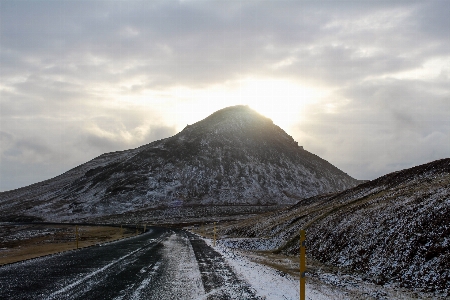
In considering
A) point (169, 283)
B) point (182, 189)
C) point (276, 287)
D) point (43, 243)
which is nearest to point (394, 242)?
point (276, 287)

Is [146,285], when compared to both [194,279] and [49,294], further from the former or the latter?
[49,294]

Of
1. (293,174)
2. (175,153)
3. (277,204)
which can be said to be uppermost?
(175,153)

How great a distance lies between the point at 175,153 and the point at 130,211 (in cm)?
5448

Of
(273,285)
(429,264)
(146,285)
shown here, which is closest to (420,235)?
(429,264)

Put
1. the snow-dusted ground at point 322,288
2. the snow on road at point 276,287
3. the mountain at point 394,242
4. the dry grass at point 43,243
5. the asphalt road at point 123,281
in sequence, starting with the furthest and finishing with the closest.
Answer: the dry grass at point 43,243 → the mountain at point 394,242 → the snow-dusted ground at point 322,288 → the snow on road at point 276,287 → the asphalt road at point 123,281

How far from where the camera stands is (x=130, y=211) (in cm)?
15275

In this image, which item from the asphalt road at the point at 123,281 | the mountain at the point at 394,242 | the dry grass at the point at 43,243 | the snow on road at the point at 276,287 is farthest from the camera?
the dry grass at the point at 43,243

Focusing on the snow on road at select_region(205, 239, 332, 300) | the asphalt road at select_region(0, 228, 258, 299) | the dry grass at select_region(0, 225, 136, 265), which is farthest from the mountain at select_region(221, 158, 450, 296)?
the dry grass at select_region(0, 225, 136, 265)

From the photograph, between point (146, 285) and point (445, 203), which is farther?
point (445, 203)

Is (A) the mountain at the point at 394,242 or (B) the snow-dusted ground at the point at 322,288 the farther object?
(A) the mountain at the point at 394,242

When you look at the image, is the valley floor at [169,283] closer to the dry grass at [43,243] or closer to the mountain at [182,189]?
the dry grass at [43,243]

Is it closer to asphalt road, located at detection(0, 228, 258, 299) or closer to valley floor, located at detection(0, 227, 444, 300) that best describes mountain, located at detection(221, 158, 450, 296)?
valley floor, located at detection(0, 227, 444, 300)

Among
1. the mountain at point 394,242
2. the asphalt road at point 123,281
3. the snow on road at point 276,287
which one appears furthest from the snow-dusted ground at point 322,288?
the mountain at point 394,242

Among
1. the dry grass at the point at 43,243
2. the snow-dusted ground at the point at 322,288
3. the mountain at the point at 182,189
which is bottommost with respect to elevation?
the dry grass at the point at 43,243
